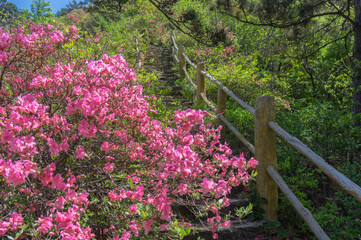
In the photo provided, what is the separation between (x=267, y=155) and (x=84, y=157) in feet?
6.14

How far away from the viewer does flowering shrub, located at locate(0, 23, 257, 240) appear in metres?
1.64

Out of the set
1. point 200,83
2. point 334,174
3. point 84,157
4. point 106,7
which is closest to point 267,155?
point 334,174

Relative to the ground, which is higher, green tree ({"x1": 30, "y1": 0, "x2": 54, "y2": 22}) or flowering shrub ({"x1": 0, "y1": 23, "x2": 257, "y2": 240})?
green tree ({"x1": 30, "y1": 0, "x2": 54, "y2": 22})

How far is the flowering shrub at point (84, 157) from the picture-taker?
5.39ft

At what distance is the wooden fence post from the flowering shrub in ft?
2.78

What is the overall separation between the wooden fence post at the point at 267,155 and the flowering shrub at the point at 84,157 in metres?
0.85

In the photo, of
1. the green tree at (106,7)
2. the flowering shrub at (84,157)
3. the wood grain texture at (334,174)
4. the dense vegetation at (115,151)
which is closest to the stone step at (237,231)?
the dense vegetation at (115,151)

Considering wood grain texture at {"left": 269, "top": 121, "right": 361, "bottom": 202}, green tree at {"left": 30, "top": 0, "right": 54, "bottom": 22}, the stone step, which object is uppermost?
green tree at {"left": 30, "top": 0, "right": 54, "bottom": 22}

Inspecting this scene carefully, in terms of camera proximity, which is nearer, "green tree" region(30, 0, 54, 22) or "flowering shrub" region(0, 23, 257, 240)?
"flowering shrub" region(0, 23, 257, 240)

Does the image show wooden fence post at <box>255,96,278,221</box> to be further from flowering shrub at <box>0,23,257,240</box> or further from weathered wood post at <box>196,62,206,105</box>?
weathered wood post at <box>196,62,206,105</box>

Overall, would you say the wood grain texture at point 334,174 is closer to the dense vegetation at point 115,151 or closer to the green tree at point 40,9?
the dense vegetation at point 115,151

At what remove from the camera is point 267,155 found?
3.10 m

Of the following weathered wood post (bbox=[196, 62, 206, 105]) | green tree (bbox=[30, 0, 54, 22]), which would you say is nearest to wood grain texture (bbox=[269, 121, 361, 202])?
weathered wood post (bbox=[196, 62, 206, 105])

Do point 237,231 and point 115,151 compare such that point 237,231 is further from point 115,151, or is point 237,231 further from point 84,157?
point 84,157
